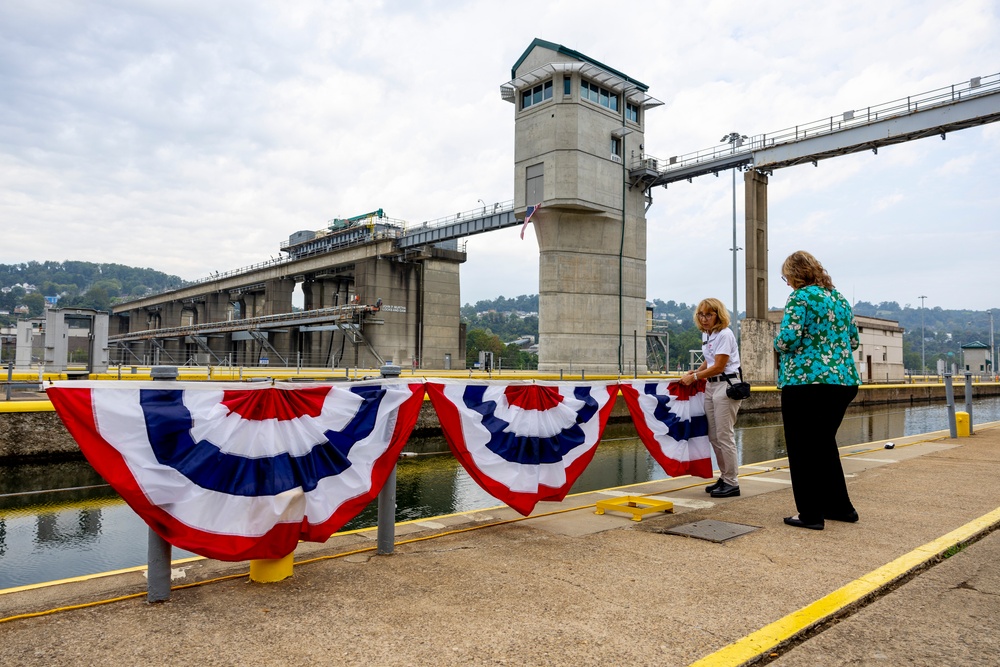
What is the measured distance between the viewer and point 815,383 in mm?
5375

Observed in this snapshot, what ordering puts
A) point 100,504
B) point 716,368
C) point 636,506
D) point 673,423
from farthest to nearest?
1. point 100,504
2. point 673,423
3. point 716,368
4. point 636,506

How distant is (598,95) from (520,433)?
139 feet

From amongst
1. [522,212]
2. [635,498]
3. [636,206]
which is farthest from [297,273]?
[635,498]

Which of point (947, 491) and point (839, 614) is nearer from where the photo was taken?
point (839, 614)

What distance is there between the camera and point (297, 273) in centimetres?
7094

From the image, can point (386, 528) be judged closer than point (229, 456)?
No

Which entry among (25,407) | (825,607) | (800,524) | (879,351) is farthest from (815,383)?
(879,351)

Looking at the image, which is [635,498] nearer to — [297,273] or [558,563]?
[558,563]

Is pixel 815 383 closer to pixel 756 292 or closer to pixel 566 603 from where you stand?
pixel 566 603

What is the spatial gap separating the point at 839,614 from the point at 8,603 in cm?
448

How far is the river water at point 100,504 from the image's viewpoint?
686 cm

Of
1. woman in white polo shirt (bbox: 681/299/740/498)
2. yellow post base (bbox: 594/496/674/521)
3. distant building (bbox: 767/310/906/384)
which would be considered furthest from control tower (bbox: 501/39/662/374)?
yellow post base (bbox: 594/496/674/521)

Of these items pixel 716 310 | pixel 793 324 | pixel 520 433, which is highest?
pixel 716 310

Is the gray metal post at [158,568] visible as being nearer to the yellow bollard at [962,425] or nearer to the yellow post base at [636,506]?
the yellow post base at [636,506]
